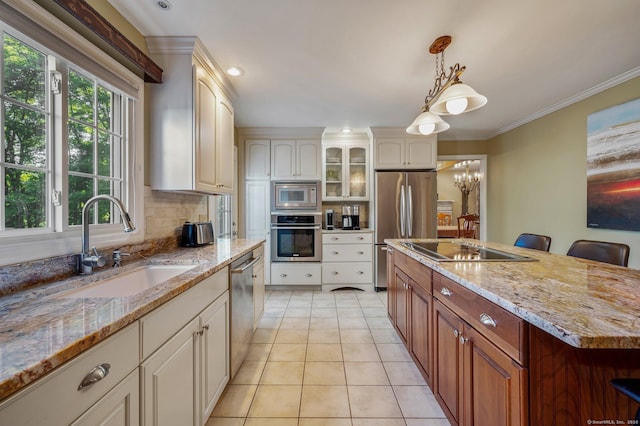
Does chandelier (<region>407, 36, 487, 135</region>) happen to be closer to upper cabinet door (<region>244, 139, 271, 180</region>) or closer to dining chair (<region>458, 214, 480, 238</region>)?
upper cabinet door (<region>244, 139, 271, 180</region>)

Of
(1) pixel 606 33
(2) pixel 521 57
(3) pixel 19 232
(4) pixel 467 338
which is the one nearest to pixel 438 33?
(2) pixel 521 57

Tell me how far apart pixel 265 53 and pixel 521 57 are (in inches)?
83.3

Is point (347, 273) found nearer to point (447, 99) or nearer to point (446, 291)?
point (446, 291)

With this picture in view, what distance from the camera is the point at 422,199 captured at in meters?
3.83

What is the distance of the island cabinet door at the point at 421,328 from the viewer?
162 cm

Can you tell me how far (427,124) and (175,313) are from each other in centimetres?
217

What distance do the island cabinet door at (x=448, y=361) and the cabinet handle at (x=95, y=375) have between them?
4.44 feet

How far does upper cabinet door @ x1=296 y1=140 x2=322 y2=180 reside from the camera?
3928 mm

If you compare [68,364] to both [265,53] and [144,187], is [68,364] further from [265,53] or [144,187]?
[265,53]

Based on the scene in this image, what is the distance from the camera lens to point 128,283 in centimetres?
140

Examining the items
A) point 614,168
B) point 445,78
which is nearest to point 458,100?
point 445,78

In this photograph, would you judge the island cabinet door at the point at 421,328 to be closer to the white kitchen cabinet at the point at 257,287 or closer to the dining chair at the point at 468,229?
the white kitchen cabinet at the point at 257,287

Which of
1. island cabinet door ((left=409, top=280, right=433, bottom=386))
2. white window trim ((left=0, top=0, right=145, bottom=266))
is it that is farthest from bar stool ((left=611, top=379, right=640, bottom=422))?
white window trim ((left=0, top=0, right=145, bottom=266))

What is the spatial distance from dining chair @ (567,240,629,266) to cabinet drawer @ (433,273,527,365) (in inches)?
49.1
